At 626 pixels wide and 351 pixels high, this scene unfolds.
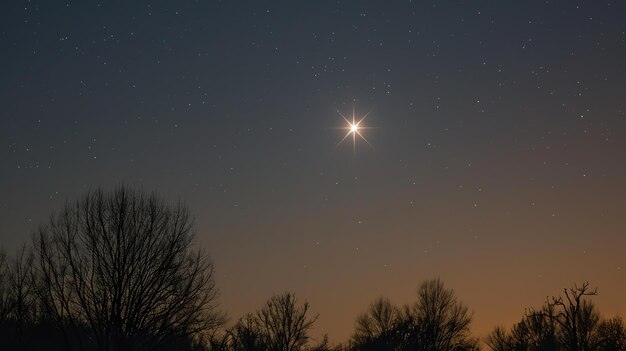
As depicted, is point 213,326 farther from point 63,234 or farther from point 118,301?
point 63,234

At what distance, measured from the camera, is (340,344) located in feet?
283

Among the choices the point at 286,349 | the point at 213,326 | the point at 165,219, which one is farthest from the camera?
the point at 286,349

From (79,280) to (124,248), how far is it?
224 cm

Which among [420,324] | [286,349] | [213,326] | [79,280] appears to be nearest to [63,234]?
[79,280]

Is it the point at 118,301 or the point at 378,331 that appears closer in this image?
the point at 118,301

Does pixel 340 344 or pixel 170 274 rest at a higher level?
pixel 340 344

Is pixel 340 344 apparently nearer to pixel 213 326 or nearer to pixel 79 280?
pixel 213 326

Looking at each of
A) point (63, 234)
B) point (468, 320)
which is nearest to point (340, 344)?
point (468, 320)

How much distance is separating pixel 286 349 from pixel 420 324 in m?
18.6

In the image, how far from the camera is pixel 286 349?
73.2 m

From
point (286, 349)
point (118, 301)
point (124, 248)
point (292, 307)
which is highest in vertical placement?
point (292, 307)

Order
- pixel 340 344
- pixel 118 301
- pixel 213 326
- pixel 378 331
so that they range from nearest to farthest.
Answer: pixel 118 301 → pixel 213 326 → pixel 340 344 → pixel 378 331

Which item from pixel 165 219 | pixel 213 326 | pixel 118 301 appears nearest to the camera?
pixel 118 301

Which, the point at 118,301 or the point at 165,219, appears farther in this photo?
the point at 165,219
